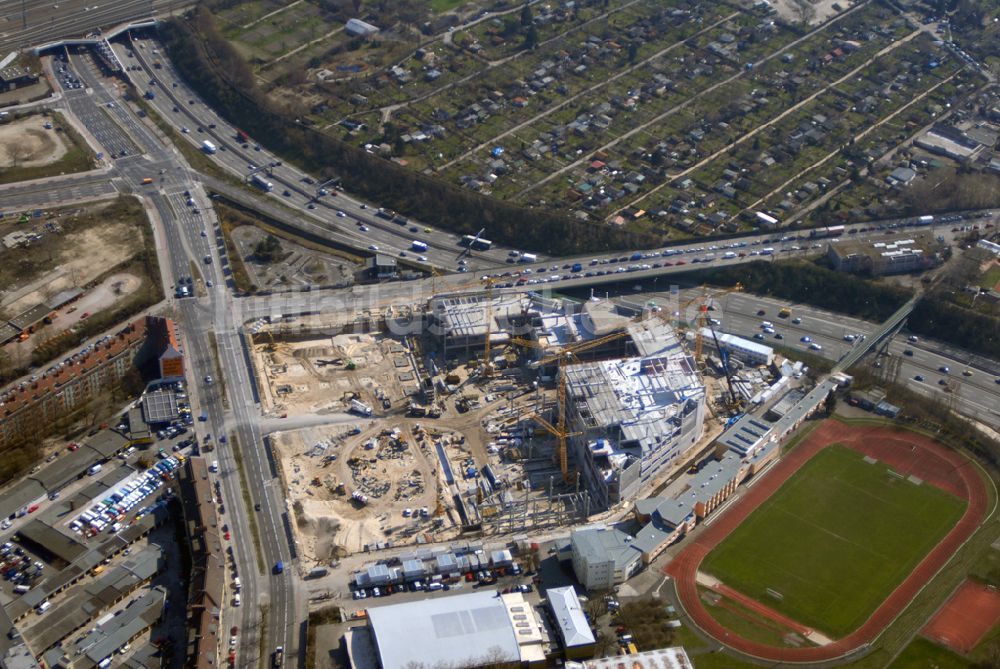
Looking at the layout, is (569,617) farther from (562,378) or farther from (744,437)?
(744,437)

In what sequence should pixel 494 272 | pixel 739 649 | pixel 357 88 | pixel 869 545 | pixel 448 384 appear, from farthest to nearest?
pixel 357 88 → pixel 494 272 → pixel 448 384 → pixel 869 545 → pixel 739 649

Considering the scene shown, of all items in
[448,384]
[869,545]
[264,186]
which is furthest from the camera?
[264,186]

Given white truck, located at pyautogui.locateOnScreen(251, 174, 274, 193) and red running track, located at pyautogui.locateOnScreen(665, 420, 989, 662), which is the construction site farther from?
white truck, located at pyautogui.locateOnScreen(251, 174, 274, 193)

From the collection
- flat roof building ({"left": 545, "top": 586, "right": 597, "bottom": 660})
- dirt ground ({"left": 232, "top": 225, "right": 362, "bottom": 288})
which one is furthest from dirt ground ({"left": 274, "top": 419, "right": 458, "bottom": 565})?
dirt ground ({"left": 232, "top": 225, "right": 362, "bottom": 288})

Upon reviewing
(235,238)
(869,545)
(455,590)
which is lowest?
(869,545)

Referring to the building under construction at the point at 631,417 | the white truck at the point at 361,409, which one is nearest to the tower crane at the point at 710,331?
the building under construction at the point at 631,417

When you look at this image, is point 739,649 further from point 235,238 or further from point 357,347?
point 235,238

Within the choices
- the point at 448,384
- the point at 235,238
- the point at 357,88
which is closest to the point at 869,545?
the point at 448,384
